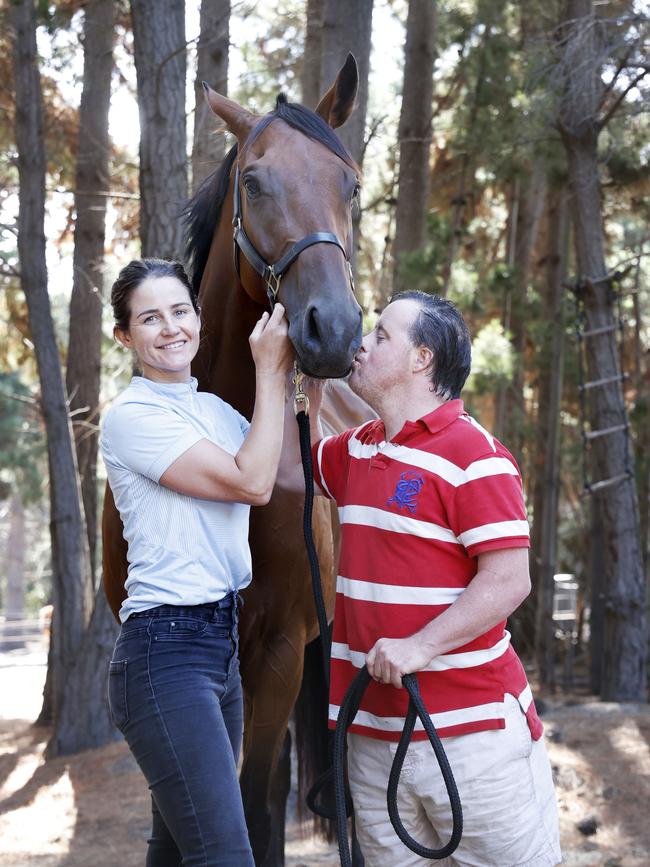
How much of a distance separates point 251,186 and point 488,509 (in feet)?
3.61

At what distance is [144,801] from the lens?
6238mm

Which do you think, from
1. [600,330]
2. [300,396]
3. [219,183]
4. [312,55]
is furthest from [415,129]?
[300,396]

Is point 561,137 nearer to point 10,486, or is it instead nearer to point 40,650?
point 40,650

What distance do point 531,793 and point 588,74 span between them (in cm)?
761

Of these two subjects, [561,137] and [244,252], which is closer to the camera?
[244,252]

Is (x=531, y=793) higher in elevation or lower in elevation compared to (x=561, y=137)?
lower

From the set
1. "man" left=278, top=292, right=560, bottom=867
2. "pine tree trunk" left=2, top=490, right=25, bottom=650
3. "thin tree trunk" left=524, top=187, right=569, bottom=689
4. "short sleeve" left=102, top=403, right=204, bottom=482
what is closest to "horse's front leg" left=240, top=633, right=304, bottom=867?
"man" left=278, top=292, right=560, bottom=867

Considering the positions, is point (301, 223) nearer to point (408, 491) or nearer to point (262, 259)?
point (262, 259)

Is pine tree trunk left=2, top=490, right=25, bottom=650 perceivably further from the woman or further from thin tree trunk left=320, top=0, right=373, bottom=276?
the woman

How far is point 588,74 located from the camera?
27.2ft

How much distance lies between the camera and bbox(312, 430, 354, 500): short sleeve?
233 cm

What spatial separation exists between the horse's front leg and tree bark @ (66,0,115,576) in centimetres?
A: 635

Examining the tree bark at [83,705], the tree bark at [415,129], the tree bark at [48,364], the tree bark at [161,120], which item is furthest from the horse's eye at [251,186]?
the tree bark at [415,129]

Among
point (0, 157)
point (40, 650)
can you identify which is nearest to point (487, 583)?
point (0, 157)
